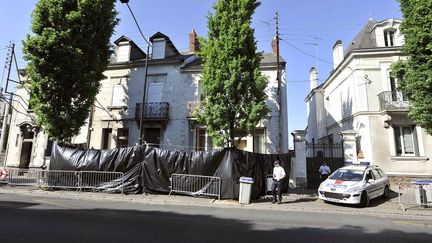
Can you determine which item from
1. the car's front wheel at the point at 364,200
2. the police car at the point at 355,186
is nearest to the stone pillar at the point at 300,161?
the police car at the point at 355,186

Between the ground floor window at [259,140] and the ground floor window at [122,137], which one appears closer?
the ground floor window at [259,140]

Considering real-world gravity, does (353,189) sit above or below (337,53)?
below

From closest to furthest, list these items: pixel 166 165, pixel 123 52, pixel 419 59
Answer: pixel 419 59 < pixel 166 165 < pixel 123 52

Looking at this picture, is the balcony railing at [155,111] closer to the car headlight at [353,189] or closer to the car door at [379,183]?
the car headlight at [353,189]

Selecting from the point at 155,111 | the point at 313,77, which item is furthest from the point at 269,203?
the point at 313,77

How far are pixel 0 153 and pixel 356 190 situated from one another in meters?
25.3

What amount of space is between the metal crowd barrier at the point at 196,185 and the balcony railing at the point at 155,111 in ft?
21.7

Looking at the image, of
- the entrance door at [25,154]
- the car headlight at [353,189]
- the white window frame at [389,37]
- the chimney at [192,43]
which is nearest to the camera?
the car headlight at [353,189]

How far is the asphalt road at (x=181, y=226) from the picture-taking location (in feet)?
18.0

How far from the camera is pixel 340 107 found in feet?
67.9

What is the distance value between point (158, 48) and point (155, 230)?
15982mm

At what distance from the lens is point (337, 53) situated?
2166 centimetres

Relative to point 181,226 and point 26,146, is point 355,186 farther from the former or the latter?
point 26,146

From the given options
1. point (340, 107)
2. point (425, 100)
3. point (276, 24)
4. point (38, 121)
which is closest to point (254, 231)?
point (425, 100)
